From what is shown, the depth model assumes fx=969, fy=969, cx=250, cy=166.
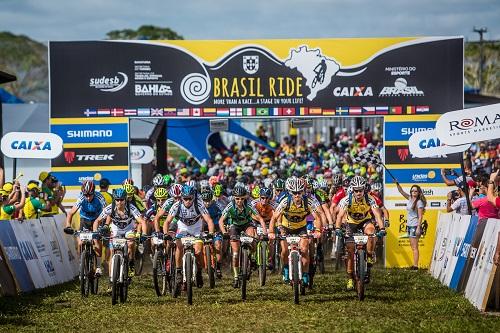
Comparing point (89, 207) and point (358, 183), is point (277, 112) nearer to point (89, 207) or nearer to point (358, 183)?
point (89, 207)

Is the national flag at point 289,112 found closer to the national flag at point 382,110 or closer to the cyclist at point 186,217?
the national flag at point 382,110

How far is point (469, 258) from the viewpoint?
16.2 meters

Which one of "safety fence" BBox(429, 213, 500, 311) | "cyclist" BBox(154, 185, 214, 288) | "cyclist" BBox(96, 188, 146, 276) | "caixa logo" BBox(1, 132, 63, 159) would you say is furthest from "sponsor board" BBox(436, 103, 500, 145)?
"caixa logo" BBox(1, 132, 63, 159)

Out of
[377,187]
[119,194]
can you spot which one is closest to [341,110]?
[377,187]

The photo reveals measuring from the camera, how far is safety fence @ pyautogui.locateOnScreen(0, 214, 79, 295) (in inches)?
661

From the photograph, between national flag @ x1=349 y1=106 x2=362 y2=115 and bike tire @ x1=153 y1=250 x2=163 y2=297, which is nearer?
bike tire @ x1=153 y1=250 x2=163 y2=297

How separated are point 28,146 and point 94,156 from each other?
9.41ft

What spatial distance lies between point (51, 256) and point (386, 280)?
680cm

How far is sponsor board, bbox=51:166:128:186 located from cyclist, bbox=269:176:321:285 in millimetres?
7217

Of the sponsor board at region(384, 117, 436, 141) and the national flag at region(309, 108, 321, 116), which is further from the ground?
the national flag at region(309, 108, 321, 116)

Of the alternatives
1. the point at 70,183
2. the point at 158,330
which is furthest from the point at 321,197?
the point at 158,330

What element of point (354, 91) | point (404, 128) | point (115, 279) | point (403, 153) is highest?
point (354, 91)

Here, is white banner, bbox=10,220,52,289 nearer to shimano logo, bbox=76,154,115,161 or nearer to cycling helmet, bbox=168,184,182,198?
cycling helmet, bbox=168,184,182,198

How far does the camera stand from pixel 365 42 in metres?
23.2
